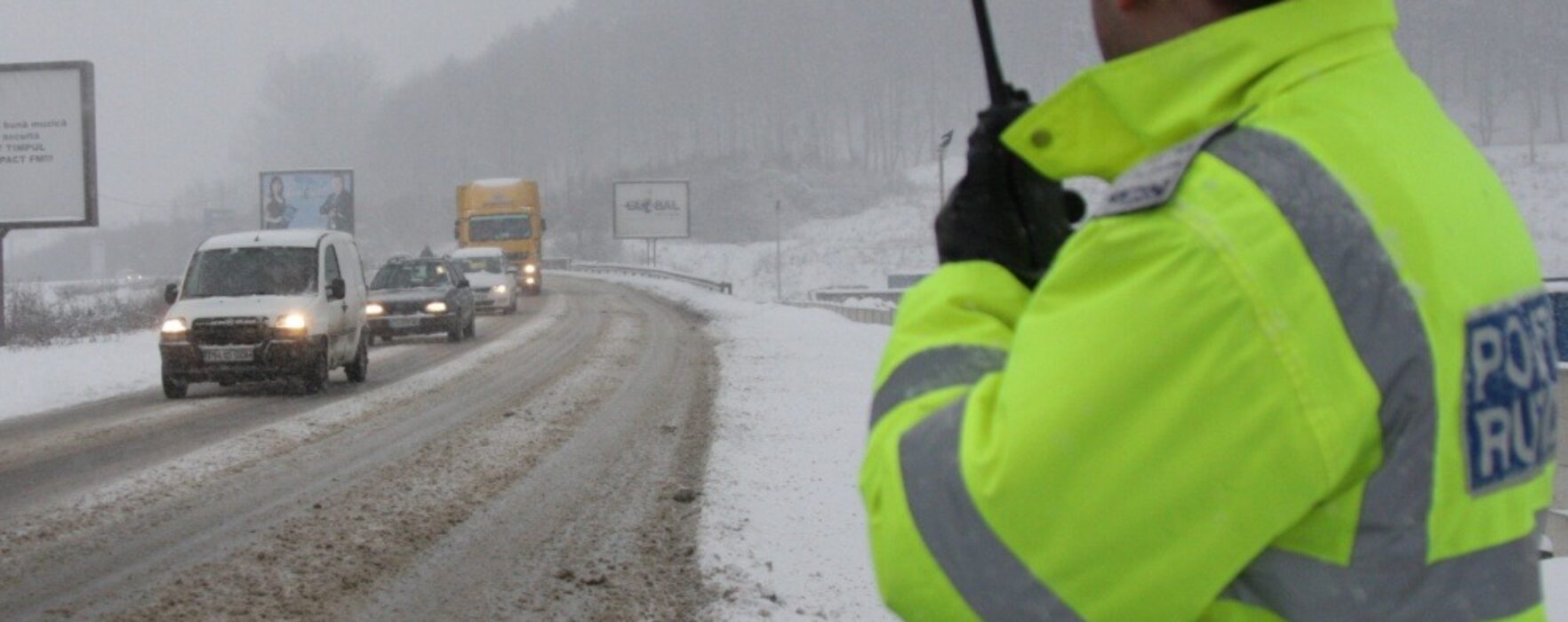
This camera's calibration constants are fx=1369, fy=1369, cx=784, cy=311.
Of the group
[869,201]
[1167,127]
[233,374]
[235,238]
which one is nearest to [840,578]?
[1167,127]

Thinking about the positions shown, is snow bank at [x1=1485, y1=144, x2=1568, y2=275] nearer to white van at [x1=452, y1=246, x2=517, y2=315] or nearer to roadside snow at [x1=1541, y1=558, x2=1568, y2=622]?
roadside snow at [x1=1541, y1=558, x2=1568, y2=622]

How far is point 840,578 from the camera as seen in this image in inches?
244

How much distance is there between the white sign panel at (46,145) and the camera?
27047 millimetres

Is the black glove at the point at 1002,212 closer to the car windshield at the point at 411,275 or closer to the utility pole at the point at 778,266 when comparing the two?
the car windshield at the point at 411,275

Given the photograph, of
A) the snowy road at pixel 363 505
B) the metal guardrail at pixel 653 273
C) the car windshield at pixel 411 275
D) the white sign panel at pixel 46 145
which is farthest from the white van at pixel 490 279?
the snowy road at pixel 363 505

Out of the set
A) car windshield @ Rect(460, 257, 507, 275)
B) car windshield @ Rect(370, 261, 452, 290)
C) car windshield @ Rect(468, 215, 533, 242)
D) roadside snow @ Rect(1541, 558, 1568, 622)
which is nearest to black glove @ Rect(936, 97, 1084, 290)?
roadside snow @ Rect(1541, 558, 1568, 622)

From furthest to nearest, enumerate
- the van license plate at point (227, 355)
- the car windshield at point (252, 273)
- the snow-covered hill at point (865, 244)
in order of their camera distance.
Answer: the snow-covered hill at point (865, 244) → the car windshield at point (252, 273) → the van license plate at point (227, 355)

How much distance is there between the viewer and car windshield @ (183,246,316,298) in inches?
632

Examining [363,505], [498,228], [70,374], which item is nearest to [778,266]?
[498,228]

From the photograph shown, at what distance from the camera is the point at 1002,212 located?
1.63 meters

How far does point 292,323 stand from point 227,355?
2.52 feet

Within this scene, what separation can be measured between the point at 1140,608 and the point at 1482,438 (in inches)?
14.3

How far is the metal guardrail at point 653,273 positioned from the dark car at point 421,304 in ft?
64.0

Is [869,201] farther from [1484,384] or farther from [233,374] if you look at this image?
[1484,384]
